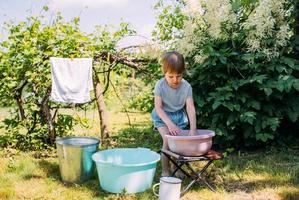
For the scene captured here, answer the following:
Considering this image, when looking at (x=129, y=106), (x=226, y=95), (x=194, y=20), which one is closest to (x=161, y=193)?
(x=226, y=95)

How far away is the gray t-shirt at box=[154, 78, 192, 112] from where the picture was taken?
12.2 ft

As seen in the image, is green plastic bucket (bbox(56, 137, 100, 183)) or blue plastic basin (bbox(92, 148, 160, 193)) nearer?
blue plastic basin (bbox(92, 148, 160, 193))

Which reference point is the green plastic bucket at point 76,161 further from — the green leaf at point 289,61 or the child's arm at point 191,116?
the green leaf at point 289,61

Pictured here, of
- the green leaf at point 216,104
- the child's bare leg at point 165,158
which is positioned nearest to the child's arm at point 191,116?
the child's bare leg at point 165,158

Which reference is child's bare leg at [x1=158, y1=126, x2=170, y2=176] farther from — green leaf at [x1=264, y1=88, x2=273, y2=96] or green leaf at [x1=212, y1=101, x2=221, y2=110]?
green leaf at [x1=264, y1=88, x2=273, y2=96]

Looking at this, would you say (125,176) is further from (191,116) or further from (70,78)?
(70,78)

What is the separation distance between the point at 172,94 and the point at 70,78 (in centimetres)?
144

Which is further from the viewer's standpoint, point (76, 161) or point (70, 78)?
point (70, 78)

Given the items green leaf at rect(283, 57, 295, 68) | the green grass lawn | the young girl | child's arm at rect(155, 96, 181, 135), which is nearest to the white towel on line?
the green grass lawn

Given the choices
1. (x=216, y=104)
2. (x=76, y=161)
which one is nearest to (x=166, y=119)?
(x=76, y=161)

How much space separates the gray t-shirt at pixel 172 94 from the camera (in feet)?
12.2

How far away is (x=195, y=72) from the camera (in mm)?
5039

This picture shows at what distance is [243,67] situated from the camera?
4.78 meters

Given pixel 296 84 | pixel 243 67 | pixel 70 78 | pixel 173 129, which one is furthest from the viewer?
pixel 243 67
